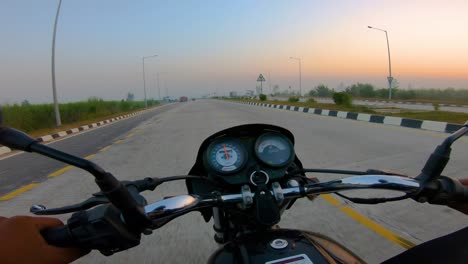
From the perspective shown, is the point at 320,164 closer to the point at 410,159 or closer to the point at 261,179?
the point at 410,159

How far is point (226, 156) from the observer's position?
1.86 meters

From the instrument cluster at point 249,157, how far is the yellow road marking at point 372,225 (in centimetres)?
190

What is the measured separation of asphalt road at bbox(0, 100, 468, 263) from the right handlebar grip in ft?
6.45

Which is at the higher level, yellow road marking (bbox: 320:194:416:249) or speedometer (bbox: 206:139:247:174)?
speedometer (bbox: 206:139:247:174)

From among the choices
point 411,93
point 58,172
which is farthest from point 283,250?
point 411,93

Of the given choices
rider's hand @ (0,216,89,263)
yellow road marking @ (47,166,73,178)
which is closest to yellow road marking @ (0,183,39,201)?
yellow road marking @ (47,166,73,178)

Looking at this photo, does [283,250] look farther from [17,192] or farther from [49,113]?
[49,113]

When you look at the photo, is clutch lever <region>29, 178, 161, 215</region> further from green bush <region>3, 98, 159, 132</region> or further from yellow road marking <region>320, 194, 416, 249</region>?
green bush <region>3, 98, 159, 132</region>

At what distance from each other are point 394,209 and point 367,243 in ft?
3.41

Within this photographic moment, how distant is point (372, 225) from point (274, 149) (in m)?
2.26

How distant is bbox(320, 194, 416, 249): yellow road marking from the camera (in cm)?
334

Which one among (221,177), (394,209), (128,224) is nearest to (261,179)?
(221,177)

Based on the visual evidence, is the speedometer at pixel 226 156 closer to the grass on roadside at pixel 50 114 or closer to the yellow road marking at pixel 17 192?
the yellow road marking at pixel 17 192

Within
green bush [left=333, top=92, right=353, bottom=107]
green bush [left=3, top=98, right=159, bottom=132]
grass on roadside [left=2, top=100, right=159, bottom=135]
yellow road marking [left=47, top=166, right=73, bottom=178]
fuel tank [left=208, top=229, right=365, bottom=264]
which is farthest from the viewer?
green bush [left=333, top=92, right=353, bottom=107]
